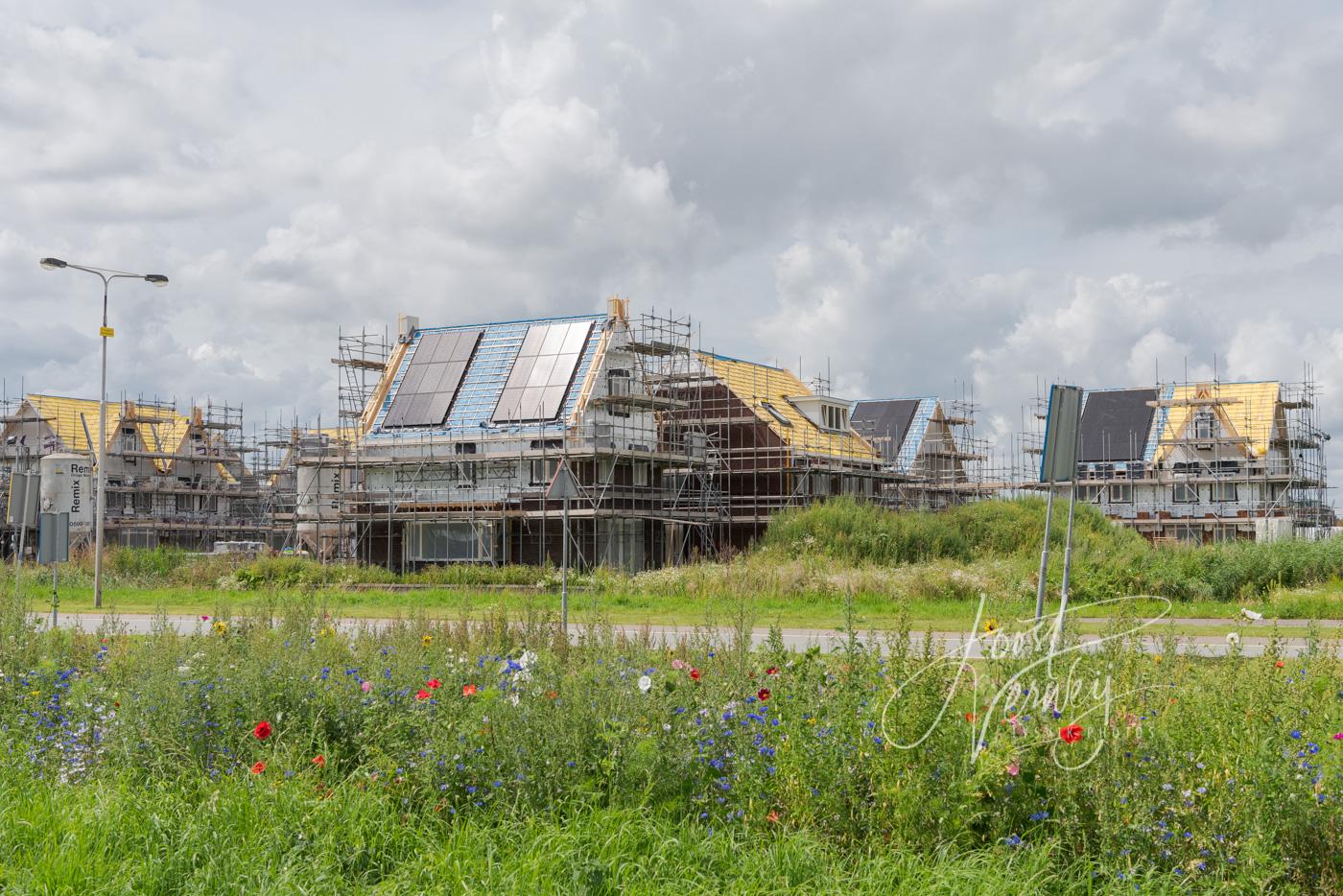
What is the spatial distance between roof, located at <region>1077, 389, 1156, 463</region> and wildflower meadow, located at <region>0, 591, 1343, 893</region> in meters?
52.6

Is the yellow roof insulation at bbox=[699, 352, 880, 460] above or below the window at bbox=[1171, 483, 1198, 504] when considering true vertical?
above

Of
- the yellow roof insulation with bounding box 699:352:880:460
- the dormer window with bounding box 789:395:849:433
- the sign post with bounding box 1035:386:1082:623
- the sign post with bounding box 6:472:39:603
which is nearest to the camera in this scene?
the sign post with bounding box 1035:386:1082:623

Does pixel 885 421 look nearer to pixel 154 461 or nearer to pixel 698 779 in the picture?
pixel 154 461

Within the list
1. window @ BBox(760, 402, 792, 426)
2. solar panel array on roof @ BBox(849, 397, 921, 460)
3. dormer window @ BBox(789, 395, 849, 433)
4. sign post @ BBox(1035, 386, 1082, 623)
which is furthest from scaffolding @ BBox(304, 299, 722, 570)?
sign post @ BBox(1035, 386, 1082, 623)

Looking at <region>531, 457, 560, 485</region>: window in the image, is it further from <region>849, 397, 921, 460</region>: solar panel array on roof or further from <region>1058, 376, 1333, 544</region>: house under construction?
<region>1058, 376, 1333, 544</region>: house under construction

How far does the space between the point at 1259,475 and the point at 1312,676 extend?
169 ft

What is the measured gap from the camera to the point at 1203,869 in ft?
19.1

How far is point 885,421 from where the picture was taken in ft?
196

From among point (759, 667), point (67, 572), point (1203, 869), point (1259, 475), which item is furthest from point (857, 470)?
point (1203, 869)

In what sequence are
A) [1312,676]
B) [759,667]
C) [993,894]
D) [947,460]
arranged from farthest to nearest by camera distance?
[947,460], [759,667], [1312,676], [993,894]

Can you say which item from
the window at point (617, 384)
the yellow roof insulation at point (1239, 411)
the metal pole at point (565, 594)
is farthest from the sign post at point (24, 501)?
the yellow roof insulation at point (1239, 411)

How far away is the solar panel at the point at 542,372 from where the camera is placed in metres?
41.1

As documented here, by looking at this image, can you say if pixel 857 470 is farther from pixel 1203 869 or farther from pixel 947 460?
pixel 1203 869

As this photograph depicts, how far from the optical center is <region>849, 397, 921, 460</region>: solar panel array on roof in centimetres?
5709
